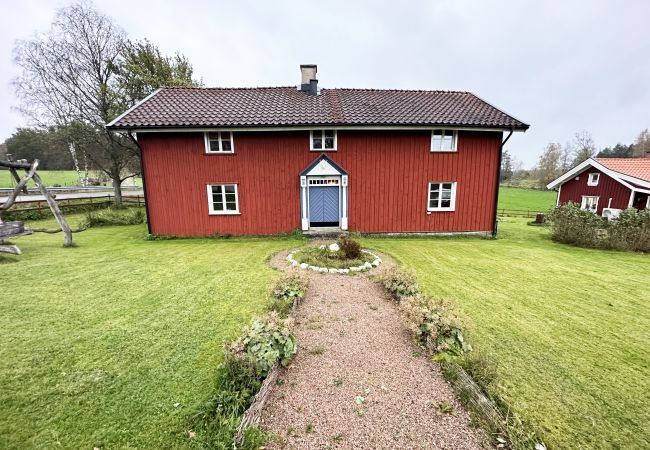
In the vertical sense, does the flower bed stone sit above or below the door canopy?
below

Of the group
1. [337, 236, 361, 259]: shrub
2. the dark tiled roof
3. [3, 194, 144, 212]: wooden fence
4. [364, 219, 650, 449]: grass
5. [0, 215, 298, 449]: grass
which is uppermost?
the dark tiled roof

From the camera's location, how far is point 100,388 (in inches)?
135

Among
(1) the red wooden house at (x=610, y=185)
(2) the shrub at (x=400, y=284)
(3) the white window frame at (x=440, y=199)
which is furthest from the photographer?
(1) the red wooden house at (x=610, y=185)

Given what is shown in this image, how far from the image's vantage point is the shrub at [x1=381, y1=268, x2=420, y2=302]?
6031 millimetres

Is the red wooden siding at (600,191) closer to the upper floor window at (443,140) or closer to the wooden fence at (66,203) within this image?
the upper floor window at (443,140)

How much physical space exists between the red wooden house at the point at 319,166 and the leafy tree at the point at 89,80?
9909mm

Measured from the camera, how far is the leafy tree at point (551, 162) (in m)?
46.4

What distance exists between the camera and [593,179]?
20016 millimetres

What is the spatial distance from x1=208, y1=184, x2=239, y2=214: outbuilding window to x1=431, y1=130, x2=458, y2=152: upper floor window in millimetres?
9306

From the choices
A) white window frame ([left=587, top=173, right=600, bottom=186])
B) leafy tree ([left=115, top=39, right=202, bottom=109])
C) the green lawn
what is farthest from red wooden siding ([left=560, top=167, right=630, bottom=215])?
leafy tree ([left=115, top=39, right=202, bottom=109])

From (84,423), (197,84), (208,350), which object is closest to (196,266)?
(208,350)

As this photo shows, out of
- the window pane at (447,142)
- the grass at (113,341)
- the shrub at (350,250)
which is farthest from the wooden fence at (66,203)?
the window pane at (447,142)

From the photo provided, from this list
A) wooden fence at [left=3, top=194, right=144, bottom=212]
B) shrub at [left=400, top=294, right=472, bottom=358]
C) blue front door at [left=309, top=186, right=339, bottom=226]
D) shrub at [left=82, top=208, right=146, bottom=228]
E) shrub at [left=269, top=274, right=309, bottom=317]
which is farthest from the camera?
wooden fence at [left=3, top=194, right=144, bottom=212]

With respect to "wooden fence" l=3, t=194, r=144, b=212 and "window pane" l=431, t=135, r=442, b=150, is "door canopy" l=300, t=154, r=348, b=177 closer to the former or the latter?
"window pane" l=431, t=135, r=442, b=150
